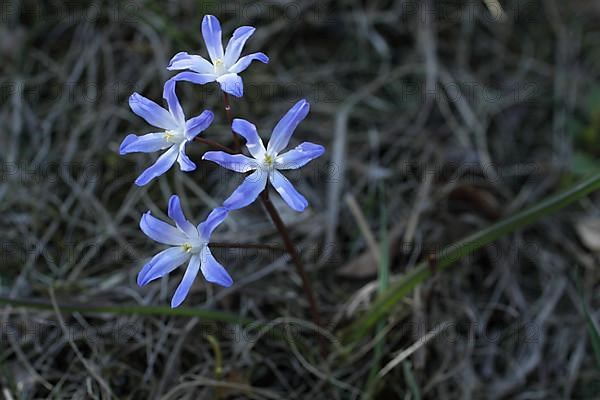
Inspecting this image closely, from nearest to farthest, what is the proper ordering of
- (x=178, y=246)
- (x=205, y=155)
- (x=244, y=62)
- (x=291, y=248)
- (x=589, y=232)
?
(x=205, y=155), (x=244, y=62), (x=178, y=246), (x=291, y=248), (x=589, y=232)

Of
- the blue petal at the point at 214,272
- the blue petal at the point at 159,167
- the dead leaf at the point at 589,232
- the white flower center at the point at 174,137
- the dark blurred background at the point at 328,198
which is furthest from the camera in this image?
the dead leaf at the point at 589,232

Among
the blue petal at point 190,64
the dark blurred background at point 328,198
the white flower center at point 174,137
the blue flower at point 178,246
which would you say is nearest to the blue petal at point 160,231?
the blue flower at point 178,246

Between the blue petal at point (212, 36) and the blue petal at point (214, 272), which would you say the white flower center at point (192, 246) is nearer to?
the blue petal at point (214, 272)

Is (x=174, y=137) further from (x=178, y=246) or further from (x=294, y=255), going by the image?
(x=294, y=255)

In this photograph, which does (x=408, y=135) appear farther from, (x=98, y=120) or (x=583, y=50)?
(x=98, y=120)

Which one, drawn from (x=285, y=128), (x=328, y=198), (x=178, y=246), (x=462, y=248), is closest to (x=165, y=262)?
(x=178, y=246)

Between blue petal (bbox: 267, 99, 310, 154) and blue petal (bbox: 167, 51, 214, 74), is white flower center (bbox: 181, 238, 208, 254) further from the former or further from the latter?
blue petal (bbox: 167, 51, 214, 74)
